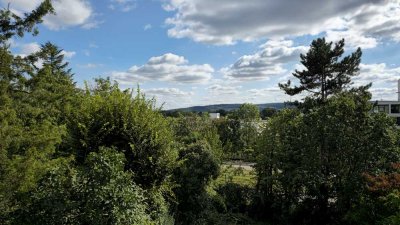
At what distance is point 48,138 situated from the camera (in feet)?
27.5

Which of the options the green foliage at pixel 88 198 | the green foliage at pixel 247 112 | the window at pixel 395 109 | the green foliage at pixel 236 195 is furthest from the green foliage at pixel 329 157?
the window at pixel 395 109

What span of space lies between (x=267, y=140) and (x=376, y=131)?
445cm

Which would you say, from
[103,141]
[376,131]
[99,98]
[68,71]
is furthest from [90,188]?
[68,71]

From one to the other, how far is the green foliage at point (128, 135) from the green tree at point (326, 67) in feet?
64.5

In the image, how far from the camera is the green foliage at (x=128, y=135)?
1184cm

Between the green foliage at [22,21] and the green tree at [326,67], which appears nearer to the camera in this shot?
the green foliage at [22,21]

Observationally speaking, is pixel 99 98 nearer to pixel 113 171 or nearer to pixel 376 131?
pixel 113 171

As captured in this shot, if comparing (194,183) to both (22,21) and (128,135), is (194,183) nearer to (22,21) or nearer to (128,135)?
(128,135)

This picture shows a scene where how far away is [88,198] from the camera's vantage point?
8.69 meters

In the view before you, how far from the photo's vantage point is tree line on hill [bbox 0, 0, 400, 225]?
335 inches

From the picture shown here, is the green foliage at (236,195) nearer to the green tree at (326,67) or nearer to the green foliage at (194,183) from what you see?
the green foliage at (194,183)

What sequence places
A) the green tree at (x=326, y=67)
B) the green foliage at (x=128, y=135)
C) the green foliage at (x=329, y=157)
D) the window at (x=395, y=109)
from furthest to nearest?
the window at (x=395, y=109), the green tree at (x=326, y=67), the green foliage at (x=329, y=157), the green foliage at (x=128, y=135)

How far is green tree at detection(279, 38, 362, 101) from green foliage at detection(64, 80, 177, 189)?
64.5 ft

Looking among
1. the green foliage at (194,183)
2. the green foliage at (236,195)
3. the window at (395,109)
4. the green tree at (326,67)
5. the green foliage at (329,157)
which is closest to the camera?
the green foliage at (194,183)
